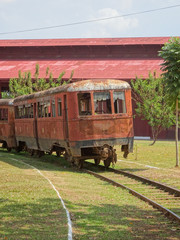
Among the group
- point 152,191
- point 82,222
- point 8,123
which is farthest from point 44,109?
point 82,222

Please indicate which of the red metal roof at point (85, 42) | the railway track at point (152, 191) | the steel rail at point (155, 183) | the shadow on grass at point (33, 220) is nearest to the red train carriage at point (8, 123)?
the steel rail at point (155, 183)

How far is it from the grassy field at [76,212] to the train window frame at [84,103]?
2774 mm

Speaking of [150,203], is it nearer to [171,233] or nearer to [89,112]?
[171,233]

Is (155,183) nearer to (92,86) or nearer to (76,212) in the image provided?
(76,212)

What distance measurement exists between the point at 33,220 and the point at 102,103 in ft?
30.7

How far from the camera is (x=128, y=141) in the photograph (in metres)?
18.0

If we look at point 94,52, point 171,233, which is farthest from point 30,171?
point 94,52

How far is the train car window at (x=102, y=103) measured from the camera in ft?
57.2

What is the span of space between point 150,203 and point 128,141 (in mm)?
6950

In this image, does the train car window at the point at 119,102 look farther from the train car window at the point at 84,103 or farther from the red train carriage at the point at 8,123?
the red train carriage at the point at 8,123

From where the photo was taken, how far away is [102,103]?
57.9 ft

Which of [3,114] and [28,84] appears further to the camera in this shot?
[28,84]

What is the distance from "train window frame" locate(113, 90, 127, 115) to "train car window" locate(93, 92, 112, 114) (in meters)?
0.24

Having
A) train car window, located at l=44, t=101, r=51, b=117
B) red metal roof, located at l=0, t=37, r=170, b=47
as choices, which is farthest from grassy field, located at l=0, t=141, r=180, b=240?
red metal roof, located at l=0, t=37, r=170, b=47
